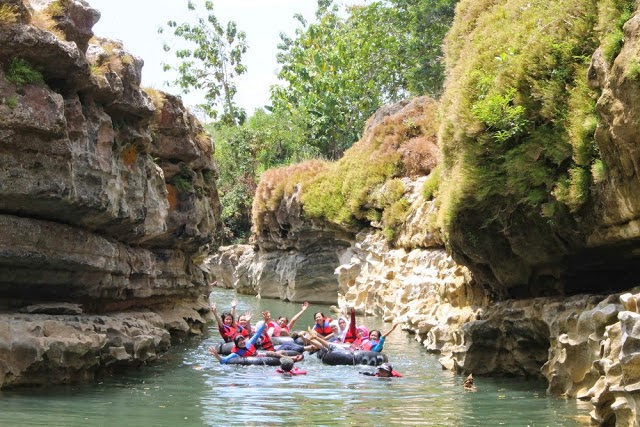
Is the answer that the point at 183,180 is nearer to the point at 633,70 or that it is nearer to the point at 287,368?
the point at 287,368

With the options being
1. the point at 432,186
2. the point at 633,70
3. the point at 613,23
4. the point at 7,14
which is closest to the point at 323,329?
the point at 432,186

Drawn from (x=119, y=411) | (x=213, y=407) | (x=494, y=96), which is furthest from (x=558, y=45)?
(x=119, y=411)

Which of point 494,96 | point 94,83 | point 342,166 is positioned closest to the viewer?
point 494,96

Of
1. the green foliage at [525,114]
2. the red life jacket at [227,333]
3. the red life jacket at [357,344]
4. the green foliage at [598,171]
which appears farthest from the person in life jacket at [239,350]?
the green foliage at [598,171]

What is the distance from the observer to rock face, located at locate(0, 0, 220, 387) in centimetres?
1291

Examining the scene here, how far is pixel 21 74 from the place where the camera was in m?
13.2

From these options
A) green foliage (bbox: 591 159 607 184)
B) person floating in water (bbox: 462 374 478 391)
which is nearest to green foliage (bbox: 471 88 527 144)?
green foliage (bbox: 591 159 607 184)

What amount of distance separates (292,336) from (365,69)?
2517 cm

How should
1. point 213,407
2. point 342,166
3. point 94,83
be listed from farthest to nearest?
point 342,166, point 94,83, point 213,407

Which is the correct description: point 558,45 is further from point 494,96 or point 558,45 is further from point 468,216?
point 468,216

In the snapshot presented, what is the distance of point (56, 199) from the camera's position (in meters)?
13.3

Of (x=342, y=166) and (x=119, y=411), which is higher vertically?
(x=342, y=166)

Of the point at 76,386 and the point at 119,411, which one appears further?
the point at 76,386

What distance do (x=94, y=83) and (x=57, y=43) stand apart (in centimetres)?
186
